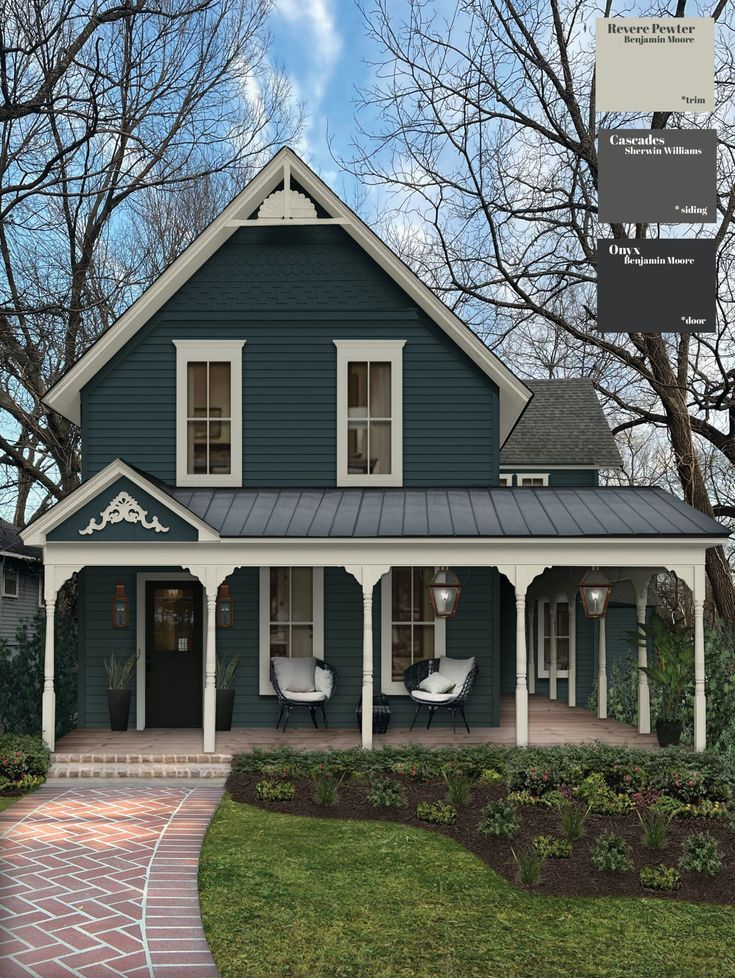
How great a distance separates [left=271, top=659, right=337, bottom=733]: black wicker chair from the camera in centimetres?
1311

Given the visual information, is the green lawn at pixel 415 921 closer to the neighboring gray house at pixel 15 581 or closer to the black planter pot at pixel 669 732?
the black planter pot at pixel 669 732

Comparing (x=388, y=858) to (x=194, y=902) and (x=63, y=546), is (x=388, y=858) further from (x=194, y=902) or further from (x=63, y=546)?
(x=63, y=546)

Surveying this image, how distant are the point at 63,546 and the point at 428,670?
16.6 ft

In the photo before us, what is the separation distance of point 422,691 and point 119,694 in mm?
4058

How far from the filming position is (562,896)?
7.89 m

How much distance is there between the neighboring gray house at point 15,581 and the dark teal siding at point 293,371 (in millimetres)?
11404

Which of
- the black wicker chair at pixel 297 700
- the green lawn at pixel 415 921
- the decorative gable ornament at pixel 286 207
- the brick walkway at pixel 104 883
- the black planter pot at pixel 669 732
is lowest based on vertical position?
the green lawn at pixel 415 921

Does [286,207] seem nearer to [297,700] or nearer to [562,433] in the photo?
[297,700]

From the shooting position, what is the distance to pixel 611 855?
328 inches

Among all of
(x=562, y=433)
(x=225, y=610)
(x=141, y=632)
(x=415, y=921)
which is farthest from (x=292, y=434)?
(x=562, y=433)

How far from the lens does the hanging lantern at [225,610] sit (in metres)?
13.9

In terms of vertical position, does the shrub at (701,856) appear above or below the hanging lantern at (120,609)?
below

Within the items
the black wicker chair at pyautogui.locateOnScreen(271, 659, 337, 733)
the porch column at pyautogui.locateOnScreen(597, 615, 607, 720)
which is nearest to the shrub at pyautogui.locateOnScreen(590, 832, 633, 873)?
the black wicker chair at pyautogui.locateOnScreen(271, 659, 337, 733)

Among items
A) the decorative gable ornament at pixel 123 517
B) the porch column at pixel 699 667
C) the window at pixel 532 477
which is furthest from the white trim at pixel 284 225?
the window at pixel 532 477
